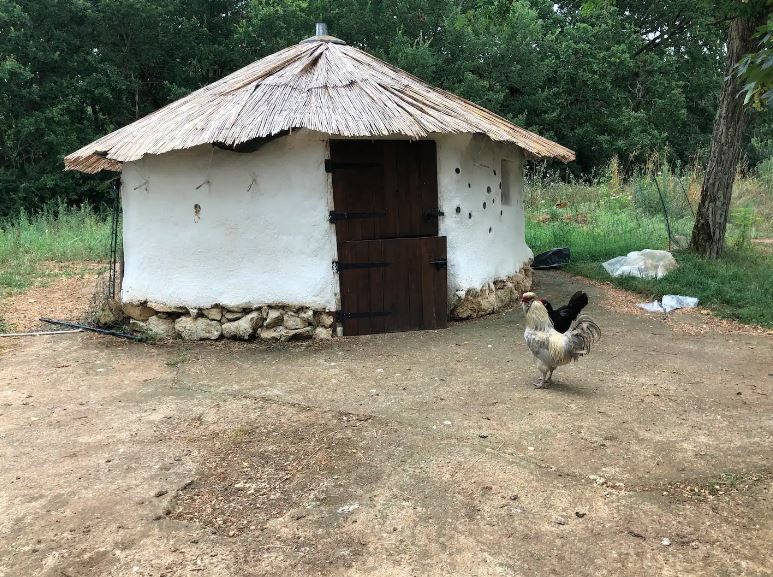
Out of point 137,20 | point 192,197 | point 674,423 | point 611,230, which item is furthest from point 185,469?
point 137,20

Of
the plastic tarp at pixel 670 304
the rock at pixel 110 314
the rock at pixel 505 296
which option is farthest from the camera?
the rock at pixel 505 296

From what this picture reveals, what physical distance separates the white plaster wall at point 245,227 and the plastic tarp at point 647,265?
5.14m

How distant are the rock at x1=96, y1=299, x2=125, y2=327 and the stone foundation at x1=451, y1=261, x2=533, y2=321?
408 cm

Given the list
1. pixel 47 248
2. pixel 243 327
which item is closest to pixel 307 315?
pixel 243 327

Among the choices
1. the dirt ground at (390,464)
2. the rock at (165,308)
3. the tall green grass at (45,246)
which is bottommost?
the dirt ground at (390,464)

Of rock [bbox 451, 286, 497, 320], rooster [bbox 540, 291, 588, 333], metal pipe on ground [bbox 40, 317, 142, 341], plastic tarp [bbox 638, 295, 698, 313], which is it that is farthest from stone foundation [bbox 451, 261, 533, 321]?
metal pipe on ground [bbox 40, 317, 142, 341]

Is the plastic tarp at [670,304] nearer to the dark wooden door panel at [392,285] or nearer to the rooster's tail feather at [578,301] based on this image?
the dark wooden door panel at [392,285]

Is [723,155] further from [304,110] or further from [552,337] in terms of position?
[304,110]

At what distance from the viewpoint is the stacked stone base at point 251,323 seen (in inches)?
267

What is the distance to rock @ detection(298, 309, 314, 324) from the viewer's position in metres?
6.76

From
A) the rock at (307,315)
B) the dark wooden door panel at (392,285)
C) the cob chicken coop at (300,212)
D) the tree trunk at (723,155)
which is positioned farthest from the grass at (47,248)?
the tree trunk at (723,155)

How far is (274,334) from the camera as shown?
6.79 metres

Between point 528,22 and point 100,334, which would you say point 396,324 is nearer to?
point 100,334

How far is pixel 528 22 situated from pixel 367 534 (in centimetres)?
2268
